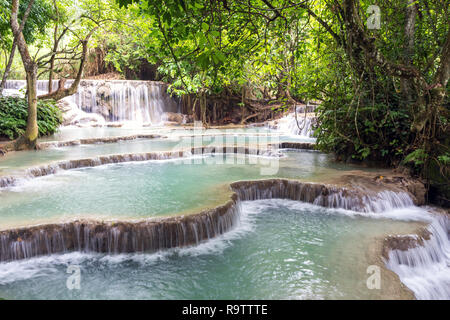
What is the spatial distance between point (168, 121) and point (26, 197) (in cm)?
1630

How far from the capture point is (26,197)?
5598 millimetres

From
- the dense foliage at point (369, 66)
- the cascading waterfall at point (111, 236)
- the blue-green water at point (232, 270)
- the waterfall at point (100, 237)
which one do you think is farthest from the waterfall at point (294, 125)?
the waterfall at point (100, 237)

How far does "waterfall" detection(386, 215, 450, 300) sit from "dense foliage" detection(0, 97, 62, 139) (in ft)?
38.6

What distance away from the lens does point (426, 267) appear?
14.0 feet

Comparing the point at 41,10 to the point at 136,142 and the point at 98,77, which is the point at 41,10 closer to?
the point at 136,142

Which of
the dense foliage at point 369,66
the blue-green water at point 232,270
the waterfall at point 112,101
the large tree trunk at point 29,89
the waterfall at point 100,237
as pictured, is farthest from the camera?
the waterfall at point 112,101

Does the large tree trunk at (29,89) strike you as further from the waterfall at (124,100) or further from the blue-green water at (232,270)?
the waterfall at (124,100)

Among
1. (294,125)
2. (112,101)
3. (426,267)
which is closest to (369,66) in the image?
(426,267)

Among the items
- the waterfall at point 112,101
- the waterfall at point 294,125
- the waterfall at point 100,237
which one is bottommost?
the waterfall at point 100,237

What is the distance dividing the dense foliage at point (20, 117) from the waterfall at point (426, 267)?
11776 millimetres

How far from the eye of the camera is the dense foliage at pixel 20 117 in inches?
428

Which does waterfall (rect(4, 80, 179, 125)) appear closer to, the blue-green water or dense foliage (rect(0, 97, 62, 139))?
dense foliage (rect(0, 97, 62, 139))

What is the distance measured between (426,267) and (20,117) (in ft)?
42.3

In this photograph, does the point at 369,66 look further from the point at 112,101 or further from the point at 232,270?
the point at 112,101
